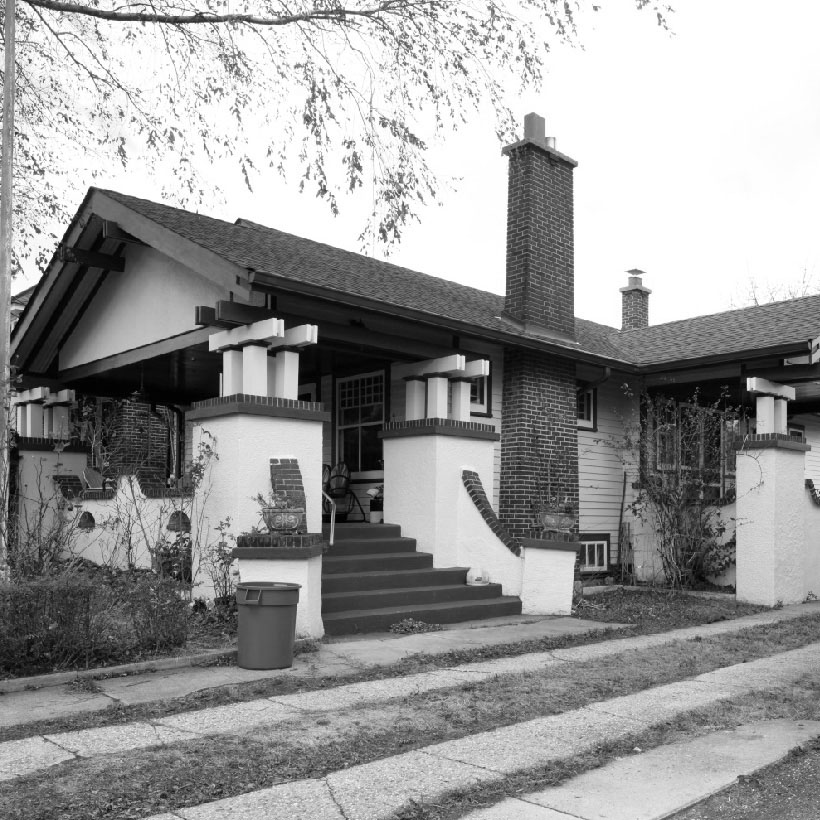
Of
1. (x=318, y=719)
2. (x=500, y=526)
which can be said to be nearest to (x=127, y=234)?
(x=500, y=526)

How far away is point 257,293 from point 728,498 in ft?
26.3

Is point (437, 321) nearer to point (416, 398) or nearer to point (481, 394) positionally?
point (416, 398)

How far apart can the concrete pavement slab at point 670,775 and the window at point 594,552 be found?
327 inches

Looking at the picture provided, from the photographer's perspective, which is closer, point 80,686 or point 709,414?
point 80,686

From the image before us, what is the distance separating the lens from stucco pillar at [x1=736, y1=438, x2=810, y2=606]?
41.8 feet

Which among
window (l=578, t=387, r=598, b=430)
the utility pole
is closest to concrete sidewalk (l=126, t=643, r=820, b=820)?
→ the utility pole

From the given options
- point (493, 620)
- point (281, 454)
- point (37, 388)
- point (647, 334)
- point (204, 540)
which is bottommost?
point (493, 620)

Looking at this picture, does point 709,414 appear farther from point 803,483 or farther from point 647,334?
point 647,334

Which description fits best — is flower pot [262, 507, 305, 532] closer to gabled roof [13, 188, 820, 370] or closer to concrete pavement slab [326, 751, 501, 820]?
gabled roof [13, 188, 820, 370]

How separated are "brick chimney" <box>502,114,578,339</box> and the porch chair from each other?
3.44m

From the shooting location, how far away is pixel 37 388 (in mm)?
14781

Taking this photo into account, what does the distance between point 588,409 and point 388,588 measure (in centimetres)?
557

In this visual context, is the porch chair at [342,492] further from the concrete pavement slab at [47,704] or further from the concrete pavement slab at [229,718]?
the concrete pavement slab at [229,718]

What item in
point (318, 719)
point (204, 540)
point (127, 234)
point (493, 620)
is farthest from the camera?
point (127, 234)
